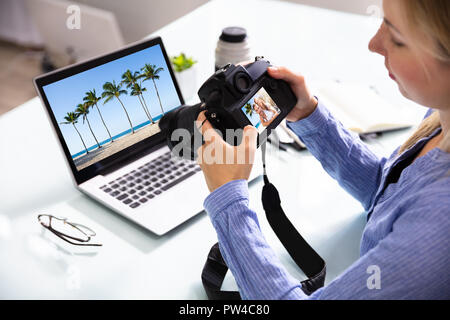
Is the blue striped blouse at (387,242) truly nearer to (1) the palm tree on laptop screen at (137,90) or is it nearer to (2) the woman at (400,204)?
(2) the woman at (400,204)

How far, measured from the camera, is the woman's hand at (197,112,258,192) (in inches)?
25.2

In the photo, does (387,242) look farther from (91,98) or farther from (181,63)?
(181,63)

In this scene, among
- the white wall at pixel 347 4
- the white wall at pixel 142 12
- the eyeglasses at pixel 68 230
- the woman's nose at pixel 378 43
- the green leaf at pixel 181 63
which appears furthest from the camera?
the white wall at pixel 142 12

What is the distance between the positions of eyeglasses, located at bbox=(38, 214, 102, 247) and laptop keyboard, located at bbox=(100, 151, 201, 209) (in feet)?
0.26

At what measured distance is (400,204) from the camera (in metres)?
0.58

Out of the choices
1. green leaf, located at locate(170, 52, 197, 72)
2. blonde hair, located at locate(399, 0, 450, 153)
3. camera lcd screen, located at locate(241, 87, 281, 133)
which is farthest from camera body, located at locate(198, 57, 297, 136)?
green leaf, located at locate(170, 52, 197, 72)

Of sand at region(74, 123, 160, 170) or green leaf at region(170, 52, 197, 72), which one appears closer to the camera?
sand at region(74, 123, 160, 170)

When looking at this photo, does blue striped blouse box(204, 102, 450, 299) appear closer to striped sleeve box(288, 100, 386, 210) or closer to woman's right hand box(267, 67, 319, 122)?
striped sleeve box(288, 100, 386, 210)

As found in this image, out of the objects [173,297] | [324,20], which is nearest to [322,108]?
[173,297]

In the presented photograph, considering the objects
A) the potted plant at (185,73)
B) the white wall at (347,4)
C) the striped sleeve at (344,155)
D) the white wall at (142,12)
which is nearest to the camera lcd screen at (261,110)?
the striped sleeve at (344,155)

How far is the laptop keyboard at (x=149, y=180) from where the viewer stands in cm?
83

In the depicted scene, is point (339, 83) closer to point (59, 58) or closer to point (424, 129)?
point (424, 129)

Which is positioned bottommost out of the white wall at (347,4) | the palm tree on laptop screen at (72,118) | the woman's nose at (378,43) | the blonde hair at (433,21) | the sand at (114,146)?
the white wall at (347,4)

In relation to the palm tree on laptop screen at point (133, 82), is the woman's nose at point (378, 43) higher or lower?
higher
